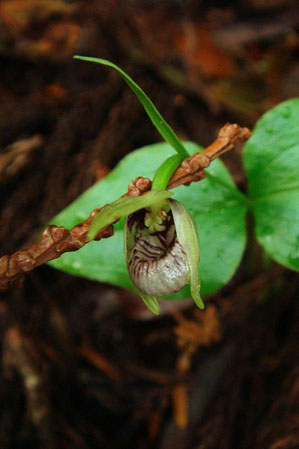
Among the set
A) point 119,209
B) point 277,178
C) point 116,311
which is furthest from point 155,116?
point 116,311

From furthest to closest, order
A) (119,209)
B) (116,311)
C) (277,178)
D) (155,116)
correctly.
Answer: (116,311), (277,178), (155,116), (119,209)

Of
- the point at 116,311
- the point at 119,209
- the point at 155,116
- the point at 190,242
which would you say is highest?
the point at 155,116

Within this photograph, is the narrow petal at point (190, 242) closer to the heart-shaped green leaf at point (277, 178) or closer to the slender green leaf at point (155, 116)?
the slender green leaf at point (155, 116)

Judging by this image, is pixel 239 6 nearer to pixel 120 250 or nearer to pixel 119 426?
pixel 120 250

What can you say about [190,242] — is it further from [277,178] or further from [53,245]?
[277,178]

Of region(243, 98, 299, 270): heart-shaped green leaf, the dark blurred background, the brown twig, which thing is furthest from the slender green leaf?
the dark blurred background

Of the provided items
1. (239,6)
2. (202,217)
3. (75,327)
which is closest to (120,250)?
(202,217)

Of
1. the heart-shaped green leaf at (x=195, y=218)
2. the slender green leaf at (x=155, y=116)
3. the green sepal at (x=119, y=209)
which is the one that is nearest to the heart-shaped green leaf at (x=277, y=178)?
the heart-shaped green leaf at (x=195, y=218)
